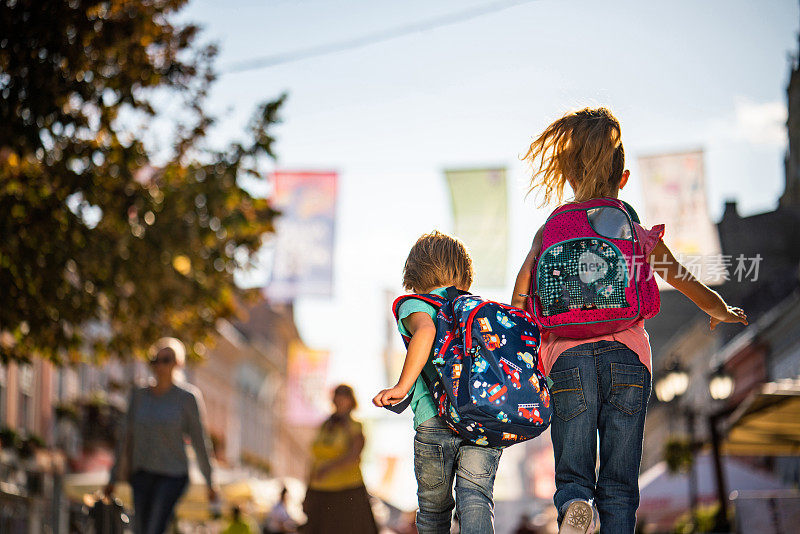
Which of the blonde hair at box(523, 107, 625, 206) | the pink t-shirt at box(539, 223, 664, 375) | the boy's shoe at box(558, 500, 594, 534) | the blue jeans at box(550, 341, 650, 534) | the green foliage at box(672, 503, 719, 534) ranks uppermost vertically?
the blonde hair at box(523, 107, 625, 206)

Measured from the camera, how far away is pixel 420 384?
5.16m

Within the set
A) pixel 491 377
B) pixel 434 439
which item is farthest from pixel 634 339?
pixel 434 439

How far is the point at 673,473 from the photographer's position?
74.4 feet

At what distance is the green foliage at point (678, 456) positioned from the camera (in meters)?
24.1

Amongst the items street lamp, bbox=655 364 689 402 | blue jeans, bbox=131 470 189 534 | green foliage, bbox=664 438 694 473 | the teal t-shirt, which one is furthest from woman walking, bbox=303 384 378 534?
green foliage, bbox=664 438 694 473

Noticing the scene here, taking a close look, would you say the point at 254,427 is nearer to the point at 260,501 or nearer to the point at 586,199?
the point at 260,501

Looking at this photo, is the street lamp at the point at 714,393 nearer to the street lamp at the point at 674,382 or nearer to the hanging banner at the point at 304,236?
the street lamp at the point at 674,382

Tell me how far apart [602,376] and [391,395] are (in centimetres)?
82

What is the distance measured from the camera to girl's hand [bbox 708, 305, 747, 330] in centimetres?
488

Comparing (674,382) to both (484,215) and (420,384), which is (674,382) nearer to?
(484,215)

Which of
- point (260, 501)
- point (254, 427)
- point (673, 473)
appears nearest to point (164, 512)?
point (673, 473)

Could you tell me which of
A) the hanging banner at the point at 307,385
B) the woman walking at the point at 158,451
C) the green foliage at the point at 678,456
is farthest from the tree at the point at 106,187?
the hanging banner at the point at 307,385

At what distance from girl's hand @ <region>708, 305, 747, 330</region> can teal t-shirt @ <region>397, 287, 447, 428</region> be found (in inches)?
43.8

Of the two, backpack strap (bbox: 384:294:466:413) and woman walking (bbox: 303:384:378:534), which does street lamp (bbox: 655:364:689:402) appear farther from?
backpack strap (bbox: 384:294:466:413)
